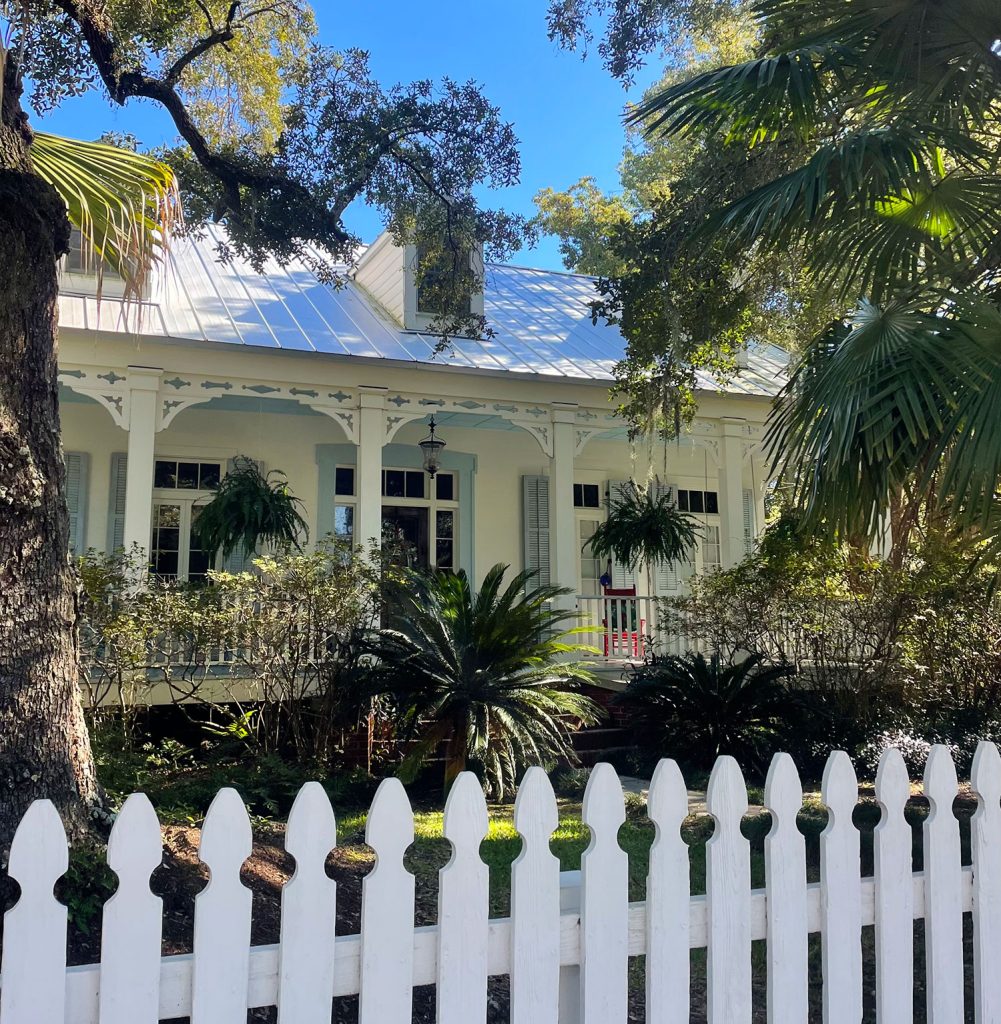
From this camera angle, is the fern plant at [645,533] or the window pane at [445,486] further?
the window pane at [445,486]

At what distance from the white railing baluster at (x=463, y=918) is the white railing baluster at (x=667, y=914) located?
0.45 m

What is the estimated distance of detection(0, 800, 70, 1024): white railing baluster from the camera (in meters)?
1.77

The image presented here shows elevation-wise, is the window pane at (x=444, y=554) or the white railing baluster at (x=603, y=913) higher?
the window pane at (x=444, y=554)

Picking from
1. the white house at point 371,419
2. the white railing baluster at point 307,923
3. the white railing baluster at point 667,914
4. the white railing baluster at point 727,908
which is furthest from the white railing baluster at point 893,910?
the white house at point 371,419

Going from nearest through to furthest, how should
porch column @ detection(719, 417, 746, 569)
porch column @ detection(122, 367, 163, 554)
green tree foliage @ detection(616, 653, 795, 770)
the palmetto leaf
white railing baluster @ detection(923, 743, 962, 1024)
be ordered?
white railing baluster @ detection(923, 743, 962, 1024) < the palmetto leaf < green tree foliage @ detection(616, 653, 795, 770) < porch column @ detection(122, 367, 163, 554) < porch column @ detection(719, 417, 746, 569)

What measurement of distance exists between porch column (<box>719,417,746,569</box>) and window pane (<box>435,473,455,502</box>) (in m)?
3.77

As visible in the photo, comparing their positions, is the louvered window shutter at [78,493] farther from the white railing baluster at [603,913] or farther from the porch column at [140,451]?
the white railing baluster at [603,913]

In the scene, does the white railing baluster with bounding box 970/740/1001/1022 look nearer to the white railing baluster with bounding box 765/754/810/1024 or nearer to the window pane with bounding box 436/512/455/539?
the white railing baluster with bounding box 765/754/810/1024

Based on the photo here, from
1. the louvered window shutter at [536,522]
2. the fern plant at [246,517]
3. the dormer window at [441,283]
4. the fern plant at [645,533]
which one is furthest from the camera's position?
the louvered window shutter at [536,522]

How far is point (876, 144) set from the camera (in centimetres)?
492

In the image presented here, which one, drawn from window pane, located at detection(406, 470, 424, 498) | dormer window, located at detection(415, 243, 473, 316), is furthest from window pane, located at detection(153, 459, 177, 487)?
dormer window, located at detection(415, 243, 473, 316)

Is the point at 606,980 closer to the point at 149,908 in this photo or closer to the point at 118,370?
the point at 149,908

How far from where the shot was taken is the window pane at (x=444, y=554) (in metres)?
12.8

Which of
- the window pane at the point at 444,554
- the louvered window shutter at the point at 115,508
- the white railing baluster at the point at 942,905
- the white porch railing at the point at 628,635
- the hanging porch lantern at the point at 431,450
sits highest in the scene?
the hanging porch lantern at the point at 431,450
